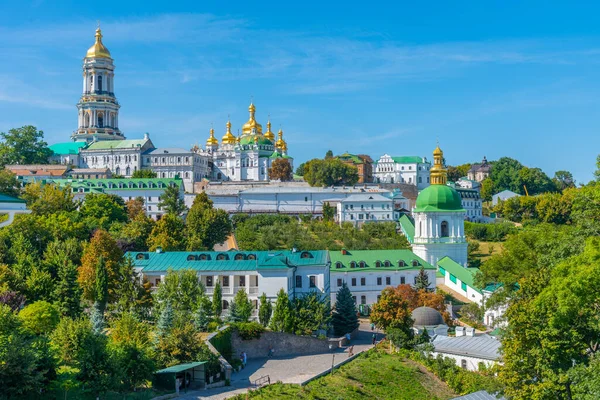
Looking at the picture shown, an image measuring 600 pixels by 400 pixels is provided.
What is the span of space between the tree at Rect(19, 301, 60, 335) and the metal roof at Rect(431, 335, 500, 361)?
18043mm

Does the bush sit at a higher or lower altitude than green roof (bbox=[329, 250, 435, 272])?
lower

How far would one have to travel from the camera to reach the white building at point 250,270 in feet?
136

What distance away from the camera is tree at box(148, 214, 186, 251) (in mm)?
52625

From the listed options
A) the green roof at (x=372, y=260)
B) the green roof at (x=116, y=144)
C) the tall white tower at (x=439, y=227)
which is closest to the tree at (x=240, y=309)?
the green roof at (x=372, y=260)

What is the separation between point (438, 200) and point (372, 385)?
99.6 feet

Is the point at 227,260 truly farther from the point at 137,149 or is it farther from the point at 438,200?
the point at 137,149

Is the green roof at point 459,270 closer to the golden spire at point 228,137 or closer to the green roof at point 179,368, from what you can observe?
the green roof at point 179,368

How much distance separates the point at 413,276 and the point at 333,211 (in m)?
33.6

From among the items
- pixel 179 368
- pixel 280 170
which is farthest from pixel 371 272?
pixel 280 170

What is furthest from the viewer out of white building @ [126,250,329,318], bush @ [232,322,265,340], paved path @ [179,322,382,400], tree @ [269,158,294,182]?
tree @ [269,158,294,182]

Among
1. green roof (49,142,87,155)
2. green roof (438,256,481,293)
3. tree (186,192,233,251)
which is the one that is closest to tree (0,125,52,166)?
green roof (49,142,87,155)

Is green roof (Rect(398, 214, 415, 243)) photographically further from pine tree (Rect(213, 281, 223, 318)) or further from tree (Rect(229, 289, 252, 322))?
tree (Rect(229, 289, 252, 322))

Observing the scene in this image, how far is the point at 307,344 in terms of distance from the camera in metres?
38.8

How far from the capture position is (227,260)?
4350 centimetres
